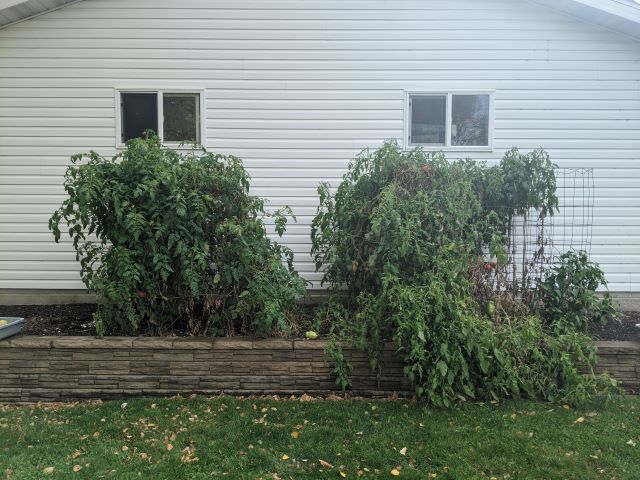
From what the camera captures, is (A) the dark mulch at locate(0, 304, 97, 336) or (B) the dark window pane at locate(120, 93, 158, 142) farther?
(B) the dark window pane at locate(120, 93, 158, 142)

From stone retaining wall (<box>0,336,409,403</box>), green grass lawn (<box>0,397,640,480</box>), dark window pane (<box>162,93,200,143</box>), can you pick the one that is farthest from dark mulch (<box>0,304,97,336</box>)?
dark window pane (<box>162,93,200,143</box>)

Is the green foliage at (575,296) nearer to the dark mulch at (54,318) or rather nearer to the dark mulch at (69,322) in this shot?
the dark mulch at (69,322)

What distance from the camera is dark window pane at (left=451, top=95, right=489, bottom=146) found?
5887mm

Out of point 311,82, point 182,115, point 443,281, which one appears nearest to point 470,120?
point 311,82

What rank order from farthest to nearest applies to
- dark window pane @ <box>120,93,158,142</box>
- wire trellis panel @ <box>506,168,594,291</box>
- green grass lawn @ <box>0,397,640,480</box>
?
dark window pane @ <box>120,93,158,142</box> → wire trellis panel @ <box>506,168,594,291</box> → green grass lawn @ <box>0,397,640,480</box>

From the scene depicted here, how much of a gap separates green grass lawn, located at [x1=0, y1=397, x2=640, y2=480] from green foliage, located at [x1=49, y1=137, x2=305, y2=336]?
813 millimetres

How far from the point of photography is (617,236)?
234 inches

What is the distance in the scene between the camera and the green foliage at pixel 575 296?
4.70 m

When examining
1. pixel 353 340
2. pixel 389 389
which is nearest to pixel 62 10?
pixel 353 340

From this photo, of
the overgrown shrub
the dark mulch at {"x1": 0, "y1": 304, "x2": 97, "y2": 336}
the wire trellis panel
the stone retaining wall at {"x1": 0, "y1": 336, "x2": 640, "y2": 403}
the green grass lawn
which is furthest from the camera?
the wire trellis panel

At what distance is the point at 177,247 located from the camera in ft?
14.1

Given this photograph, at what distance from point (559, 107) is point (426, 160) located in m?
2.37

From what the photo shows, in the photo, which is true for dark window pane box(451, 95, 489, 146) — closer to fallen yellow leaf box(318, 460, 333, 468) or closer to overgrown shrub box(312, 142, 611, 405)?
overgrown shrub box(312, 142, 611, 405)

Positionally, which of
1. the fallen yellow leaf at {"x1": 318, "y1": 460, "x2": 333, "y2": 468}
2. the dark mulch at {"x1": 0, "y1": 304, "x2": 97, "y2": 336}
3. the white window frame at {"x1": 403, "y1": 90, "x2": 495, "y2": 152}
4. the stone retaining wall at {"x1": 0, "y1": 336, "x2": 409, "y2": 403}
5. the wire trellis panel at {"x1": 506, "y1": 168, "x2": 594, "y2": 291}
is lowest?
the fallen yellow leaf at {"x1": 318, "y1": 460, "x2": 333, "y2": 468}
